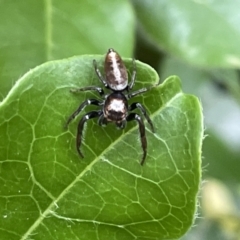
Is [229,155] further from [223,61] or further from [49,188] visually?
[49,188]

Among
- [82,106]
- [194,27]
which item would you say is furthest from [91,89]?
[194,27]

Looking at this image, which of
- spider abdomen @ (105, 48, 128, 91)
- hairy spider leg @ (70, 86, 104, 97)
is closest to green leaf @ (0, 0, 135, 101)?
spider abdomen @ (105, 48, 128, 91)

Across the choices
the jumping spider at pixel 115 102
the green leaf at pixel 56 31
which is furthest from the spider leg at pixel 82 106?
the green leaf at pixel 56 31

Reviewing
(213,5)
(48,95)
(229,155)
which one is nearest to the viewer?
(48,95)

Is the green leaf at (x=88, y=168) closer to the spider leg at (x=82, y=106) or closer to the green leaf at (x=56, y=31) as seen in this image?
the spider leg at (x=82, y=106)

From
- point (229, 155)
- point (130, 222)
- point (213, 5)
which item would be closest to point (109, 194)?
point (130, 222)

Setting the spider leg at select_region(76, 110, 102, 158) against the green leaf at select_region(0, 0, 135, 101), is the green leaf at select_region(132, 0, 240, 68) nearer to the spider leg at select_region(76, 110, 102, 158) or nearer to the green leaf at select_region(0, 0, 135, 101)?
the green leaf at select_region(0, 0, 135, 101)

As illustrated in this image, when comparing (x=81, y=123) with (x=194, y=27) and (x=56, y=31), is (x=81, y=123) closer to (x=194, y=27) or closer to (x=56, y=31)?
(x=56, y=31)
